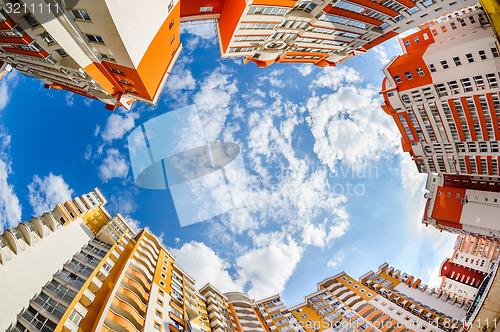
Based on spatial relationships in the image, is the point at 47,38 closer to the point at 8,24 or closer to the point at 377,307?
the point at 8,24

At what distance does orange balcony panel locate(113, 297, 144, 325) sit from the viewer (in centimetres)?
2011

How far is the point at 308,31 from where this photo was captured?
25.9 meters

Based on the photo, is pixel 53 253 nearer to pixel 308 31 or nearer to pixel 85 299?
pixel 85 299

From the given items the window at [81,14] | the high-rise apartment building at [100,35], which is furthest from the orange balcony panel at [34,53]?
the window at [81,14]

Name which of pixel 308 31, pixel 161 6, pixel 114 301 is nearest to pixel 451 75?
pixel 308 31

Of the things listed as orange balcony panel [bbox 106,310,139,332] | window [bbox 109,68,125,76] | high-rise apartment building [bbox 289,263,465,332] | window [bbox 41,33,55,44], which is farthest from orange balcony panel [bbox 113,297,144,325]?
high-rise apartment building [bbox 289,263,465,332]

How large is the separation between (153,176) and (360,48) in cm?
3807

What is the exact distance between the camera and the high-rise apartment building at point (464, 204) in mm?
36091

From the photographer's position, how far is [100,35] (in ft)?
45.1

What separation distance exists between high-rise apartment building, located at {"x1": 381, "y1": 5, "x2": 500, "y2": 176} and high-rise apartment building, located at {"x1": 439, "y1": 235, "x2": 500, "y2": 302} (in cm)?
5236

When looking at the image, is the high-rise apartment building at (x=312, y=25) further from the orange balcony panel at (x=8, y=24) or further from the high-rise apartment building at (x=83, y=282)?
the high-rise apartment building at (x=83, y=282)

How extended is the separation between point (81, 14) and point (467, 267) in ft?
357

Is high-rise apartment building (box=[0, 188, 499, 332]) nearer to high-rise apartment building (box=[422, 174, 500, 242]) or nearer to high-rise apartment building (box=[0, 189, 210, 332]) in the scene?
high-rise apartment building (box=[0, 189, 210, 332])

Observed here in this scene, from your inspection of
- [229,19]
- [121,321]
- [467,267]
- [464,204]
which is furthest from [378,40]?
[467,267]
